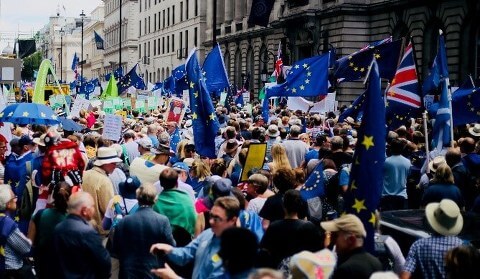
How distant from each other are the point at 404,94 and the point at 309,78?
565 cm

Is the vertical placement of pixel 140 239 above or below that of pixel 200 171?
below

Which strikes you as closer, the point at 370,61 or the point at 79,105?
the point at 370,61

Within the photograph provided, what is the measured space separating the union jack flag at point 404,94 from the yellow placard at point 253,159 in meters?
3.10

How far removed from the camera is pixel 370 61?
16.2 metres

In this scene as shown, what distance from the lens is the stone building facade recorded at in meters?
32.5

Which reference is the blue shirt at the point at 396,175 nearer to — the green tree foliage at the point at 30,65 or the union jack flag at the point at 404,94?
the union jack flag at the point at 404,94

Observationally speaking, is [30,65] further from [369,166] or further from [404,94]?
[369,166]

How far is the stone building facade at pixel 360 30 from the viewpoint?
32.5m

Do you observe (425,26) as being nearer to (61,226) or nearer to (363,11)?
(363,11)

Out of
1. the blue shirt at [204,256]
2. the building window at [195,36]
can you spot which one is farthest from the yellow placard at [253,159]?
the building window at [195,36]

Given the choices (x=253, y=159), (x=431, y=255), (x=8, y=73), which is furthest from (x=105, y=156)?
(x=8, y=73)

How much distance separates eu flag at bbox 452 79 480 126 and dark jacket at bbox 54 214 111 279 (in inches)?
390

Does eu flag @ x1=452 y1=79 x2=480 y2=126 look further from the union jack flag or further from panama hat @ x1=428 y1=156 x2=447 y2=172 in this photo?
panama hat @ x1=428 y1=156 x2=447 y2=172

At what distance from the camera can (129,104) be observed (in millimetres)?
28250
